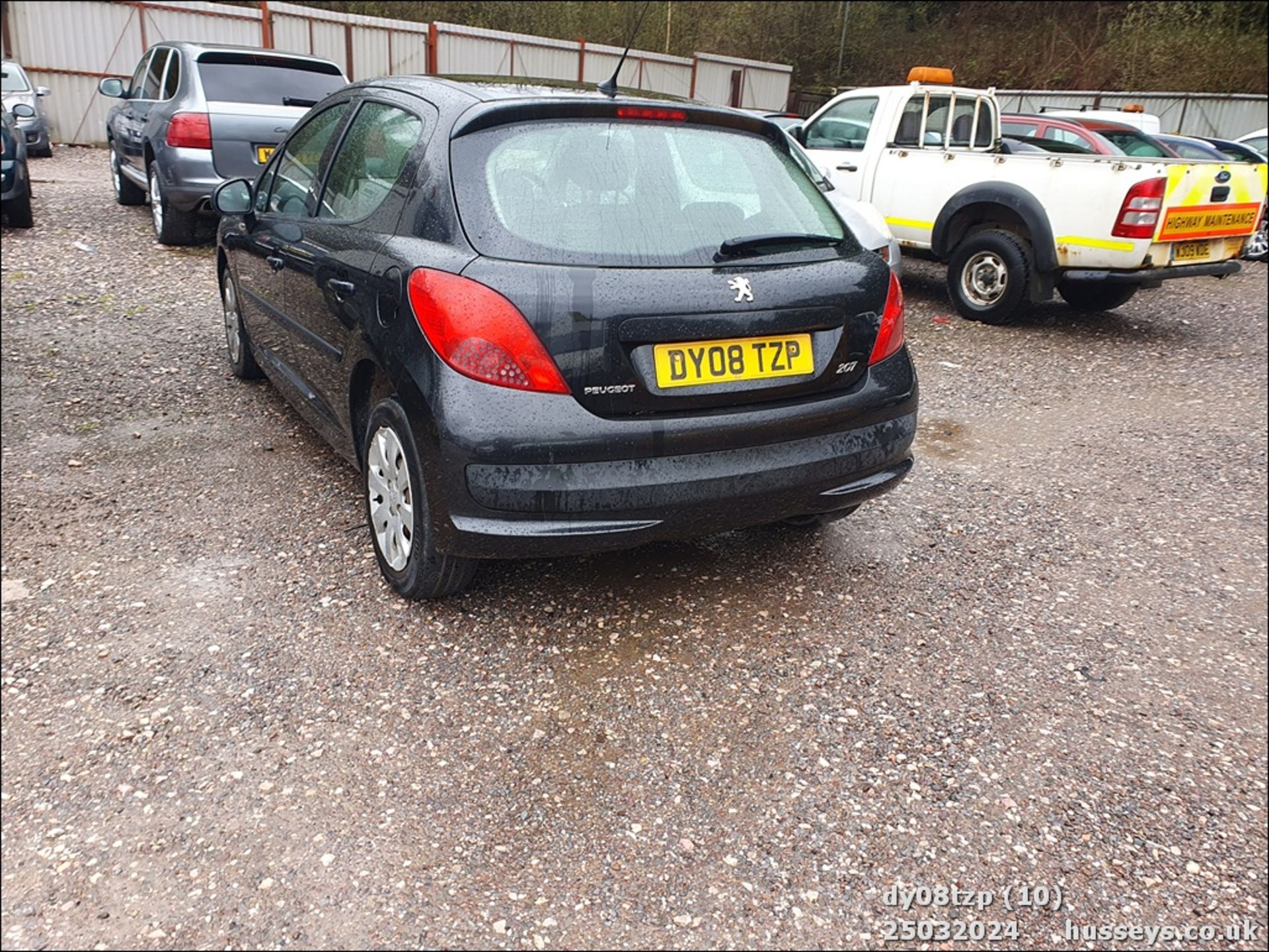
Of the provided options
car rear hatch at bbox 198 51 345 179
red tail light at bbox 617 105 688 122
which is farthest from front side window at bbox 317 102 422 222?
car rear hatch at bbox 198 51 345 179

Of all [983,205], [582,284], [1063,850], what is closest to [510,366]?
[582,284]

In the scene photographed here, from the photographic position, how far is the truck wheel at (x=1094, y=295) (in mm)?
8525

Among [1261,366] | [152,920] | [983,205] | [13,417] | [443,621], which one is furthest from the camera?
[983,205]

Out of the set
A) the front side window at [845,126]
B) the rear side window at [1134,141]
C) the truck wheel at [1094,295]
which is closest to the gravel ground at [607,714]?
the truck wheel at [1094,295]

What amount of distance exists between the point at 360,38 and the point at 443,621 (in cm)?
1861

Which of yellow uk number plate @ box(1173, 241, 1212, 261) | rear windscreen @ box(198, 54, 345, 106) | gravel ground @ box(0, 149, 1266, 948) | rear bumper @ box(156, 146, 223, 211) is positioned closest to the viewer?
gravel ground @ box(0, 149, 1266, 948)

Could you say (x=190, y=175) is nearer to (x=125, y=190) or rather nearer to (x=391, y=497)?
(x=125, y=190)

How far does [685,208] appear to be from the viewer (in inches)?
119

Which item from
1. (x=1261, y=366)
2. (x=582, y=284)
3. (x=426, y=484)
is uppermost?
(x=582, y=284)

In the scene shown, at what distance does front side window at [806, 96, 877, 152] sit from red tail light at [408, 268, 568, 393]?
23.8 feet

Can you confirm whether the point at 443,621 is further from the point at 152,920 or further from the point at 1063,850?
the point at 1063,850

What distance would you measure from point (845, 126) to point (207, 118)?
5.50 m

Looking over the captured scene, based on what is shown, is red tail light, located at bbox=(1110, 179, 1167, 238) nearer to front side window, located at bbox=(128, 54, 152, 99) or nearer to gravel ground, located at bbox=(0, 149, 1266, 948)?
gravel ground, located at bbox=(0, 149, 1266, 948)

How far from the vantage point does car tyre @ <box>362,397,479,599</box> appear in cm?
298
